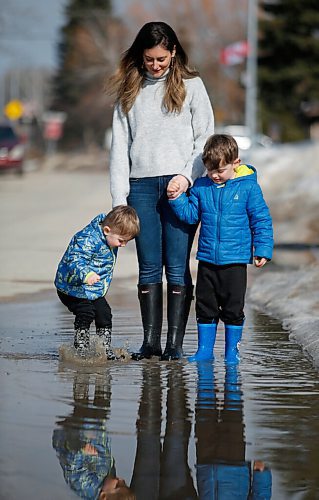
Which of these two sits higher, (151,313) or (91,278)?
(91,278)

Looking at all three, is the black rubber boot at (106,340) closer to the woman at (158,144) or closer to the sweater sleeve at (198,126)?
the woman at (158,144)

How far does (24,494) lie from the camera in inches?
149

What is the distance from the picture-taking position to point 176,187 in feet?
21.3

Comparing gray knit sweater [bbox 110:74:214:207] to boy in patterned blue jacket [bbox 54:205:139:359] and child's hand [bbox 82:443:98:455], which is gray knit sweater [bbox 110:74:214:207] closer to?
boy in patterned blue jacket [bbox 54:205:139:359]

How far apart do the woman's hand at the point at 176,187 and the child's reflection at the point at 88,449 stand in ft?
4.46

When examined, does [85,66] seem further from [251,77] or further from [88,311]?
[88,311]

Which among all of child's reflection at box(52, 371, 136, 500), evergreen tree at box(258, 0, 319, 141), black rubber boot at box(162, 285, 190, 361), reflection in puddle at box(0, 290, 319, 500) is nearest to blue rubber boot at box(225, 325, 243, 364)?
reflection in puddle at box(0, 290, 319, 500)

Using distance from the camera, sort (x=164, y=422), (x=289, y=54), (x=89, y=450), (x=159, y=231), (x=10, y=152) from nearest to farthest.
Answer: (x=89, y=450)
(x=164, y=422)
(x=159, y=231)
(x=10, y=152)
(x=289, y=54)

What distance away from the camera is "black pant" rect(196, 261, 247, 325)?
6613 millimetres

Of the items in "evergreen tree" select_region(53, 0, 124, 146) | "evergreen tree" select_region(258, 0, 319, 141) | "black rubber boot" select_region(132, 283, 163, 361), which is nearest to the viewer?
"black rubber boot" select_region(132, 283, 163, 361)

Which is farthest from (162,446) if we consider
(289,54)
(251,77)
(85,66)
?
(85,66)

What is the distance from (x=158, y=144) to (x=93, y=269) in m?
0.80

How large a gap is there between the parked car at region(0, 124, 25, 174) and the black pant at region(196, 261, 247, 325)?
34.4m

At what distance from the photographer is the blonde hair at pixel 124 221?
21.1 ft
